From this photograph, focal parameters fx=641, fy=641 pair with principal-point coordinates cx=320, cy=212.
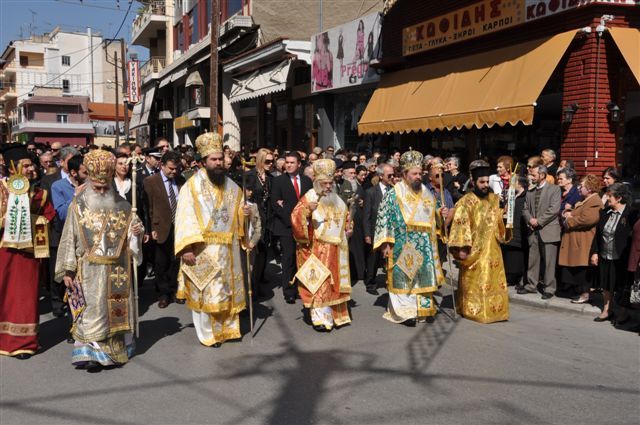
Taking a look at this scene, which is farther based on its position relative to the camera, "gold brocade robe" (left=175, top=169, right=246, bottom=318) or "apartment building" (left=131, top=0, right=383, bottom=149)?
"apartment building" (left=131, top=0, right=383, bottom=149)

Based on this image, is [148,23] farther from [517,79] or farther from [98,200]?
[98,200]

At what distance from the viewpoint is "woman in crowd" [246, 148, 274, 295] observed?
29.6 ft

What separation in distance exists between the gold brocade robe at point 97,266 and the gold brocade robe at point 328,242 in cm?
211

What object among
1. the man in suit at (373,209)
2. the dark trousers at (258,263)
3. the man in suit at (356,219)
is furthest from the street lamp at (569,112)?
the dark trousers at (258,263)

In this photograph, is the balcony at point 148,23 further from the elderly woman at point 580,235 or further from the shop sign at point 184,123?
the elderly woman at point 580,235

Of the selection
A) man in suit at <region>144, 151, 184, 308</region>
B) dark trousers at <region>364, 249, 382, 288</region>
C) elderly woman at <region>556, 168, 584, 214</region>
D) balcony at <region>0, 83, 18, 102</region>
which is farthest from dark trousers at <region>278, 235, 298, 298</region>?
balcony at <region>0, 83, 18, 102</region>

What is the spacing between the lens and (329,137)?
65.0ft

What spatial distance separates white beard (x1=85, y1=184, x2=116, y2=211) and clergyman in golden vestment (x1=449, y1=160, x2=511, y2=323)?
387 cm

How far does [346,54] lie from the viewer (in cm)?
1803

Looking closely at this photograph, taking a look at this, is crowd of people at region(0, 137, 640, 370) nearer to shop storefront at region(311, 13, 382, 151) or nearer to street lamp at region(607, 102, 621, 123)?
street lamp at region(607, 102, 621, 123)

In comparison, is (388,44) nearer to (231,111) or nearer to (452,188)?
(452,188)

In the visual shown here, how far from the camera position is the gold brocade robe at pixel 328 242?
7.20 metres

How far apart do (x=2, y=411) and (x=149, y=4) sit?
3804 centimetres

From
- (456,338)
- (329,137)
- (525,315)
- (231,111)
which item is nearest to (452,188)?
(525,315)
